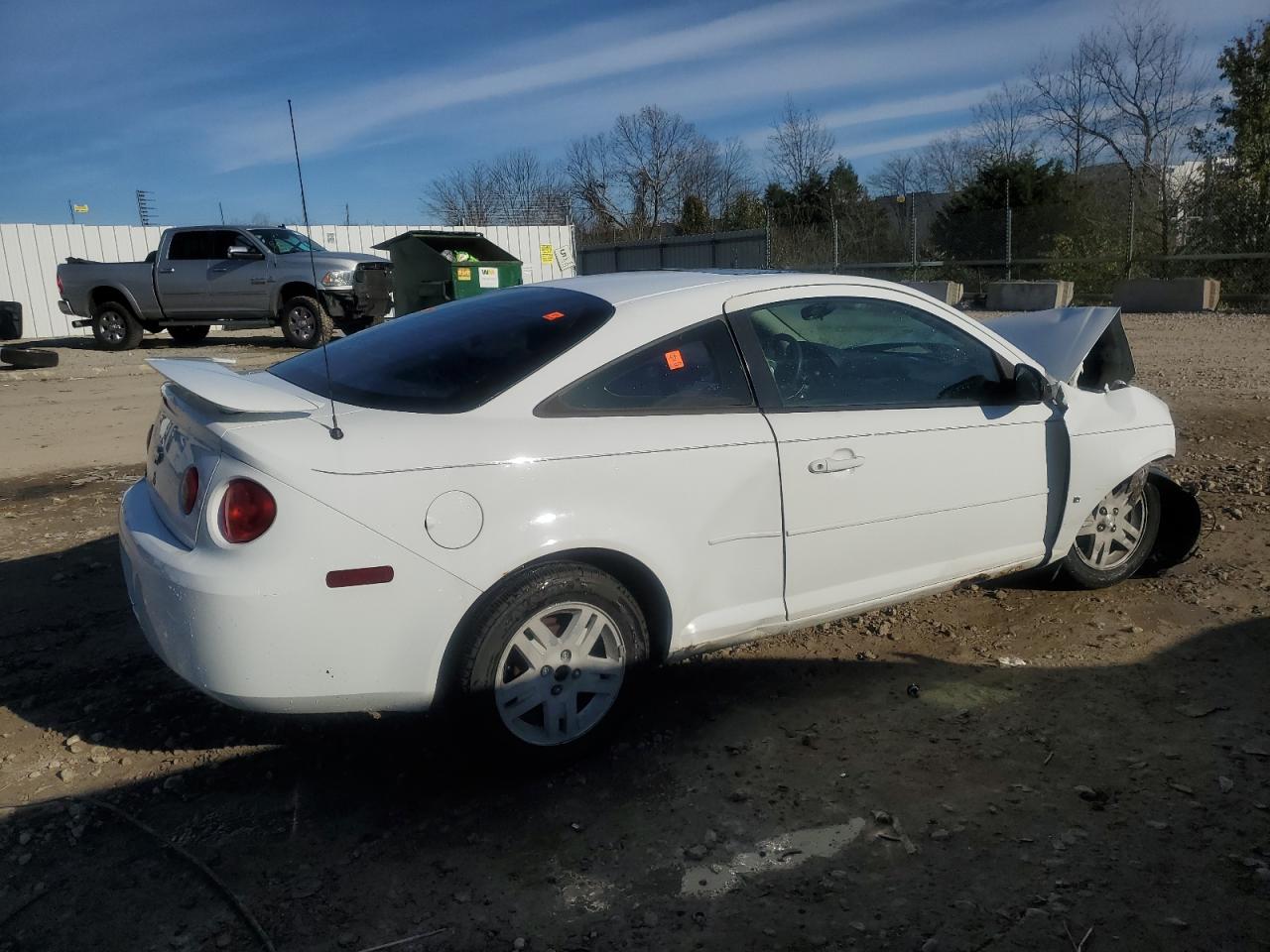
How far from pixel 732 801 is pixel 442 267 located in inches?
516

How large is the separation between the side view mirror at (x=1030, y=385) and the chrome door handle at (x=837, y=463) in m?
0.91

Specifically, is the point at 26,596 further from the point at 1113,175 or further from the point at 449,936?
the point at 1113,175

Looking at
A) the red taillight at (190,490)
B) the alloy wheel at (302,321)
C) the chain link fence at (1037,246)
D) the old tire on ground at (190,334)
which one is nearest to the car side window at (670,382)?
the red taillight at (190,490)

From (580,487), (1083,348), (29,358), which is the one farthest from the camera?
(29,358)

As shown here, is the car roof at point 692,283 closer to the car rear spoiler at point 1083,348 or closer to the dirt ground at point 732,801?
the car rear spoiler at point 1083,348

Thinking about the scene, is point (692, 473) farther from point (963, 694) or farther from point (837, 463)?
point (963, 694)

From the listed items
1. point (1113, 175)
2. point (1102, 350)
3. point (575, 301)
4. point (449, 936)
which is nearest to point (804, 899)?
point (449, 936)

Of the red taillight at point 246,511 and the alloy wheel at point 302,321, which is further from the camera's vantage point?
the alloy wheel at point 302,321

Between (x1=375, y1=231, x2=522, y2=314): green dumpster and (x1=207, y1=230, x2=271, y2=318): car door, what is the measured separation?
2.26m

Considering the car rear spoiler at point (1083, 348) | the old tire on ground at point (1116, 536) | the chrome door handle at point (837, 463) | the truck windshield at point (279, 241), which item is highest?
the truck windshield at point (279, 241)

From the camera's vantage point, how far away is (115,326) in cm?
1788

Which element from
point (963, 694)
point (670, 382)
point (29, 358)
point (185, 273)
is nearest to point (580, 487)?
point (670, 382)

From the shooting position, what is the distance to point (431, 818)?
3119 millimetres

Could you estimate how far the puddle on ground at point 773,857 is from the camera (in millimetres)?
2767
